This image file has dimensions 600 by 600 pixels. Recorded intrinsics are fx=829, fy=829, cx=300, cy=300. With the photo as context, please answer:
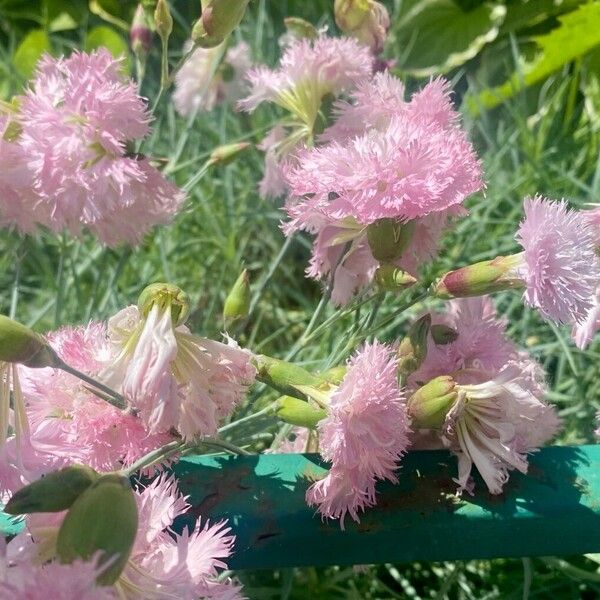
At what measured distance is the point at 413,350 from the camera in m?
0.41

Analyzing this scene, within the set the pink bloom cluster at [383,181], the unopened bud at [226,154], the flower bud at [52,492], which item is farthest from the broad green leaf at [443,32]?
the flower bud at [52,492]

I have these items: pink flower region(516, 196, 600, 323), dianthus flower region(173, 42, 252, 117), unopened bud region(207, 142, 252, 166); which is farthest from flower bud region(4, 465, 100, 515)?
dianthus flower region(173, 42, 252, 117)

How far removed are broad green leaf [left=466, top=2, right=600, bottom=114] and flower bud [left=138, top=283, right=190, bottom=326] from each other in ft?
2.45

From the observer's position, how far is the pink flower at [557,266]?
0.38 m

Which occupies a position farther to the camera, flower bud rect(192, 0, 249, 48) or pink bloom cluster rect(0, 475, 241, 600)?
flower bud rect(192, 0, 249, 48)

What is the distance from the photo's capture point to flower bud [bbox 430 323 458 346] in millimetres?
424

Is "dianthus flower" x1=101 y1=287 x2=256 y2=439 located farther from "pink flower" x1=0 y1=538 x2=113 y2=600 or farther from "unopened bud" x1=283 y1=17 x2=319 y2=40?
"unopened bud" x1=283 y1=17 x2=319 y2=40

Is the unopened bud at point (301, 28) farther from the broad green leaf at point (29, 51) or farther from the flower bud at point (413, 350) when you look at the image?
the broad green leaf at point (29, 51)

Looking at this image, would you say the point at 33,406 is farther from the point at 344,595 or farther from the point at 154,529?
the point at 344,595

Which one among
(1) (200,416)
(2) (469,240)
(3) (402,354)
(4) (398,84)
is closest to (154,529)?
(1) (200,416)

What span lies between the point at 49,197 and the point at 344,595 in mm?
358

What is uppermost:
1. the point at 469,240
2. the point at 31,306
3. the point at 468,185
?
the point at 468,185

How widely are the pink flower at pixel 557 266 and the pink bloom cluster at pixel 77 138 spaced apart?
20 centimetres

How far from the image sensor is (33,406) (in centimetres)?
38
